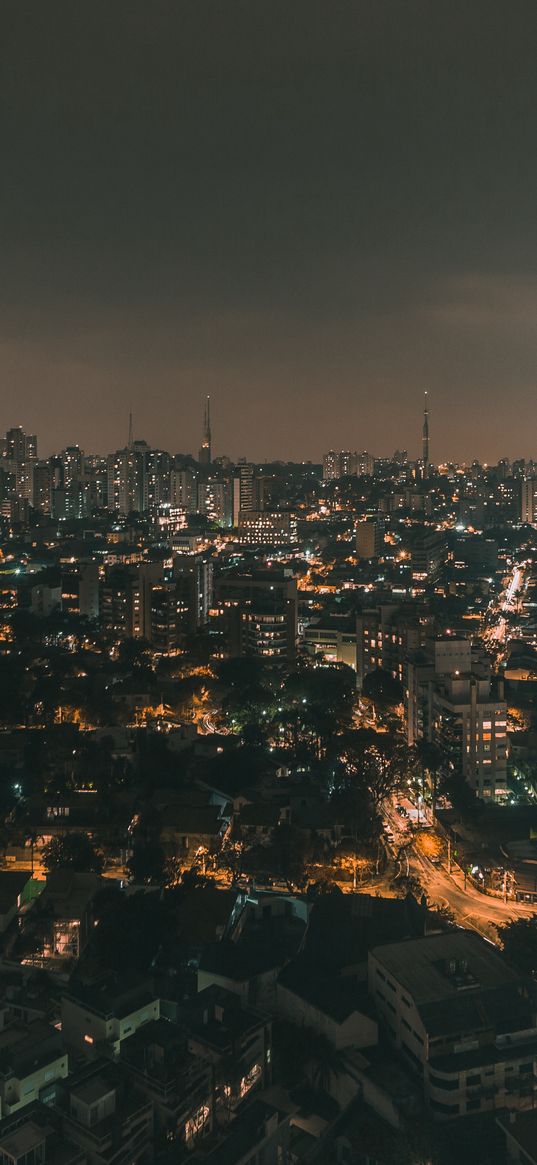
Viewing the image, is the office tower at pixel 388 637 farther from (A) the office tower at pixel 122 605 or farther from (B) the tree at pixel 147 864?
(B) the tree at pixel 147 864

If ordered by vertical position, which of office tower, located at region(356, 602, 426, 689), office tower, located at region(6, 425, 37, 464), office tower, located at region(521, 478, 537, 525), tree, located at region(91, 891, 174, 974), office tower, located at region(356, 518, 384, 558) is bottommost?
tree, located at region(91, 891, 174, 974)

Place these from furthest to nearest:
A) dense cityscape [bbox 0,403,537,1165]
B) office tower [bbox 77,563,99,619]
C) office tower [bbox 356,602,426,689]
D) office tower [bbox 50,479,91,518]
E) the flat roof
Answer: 1. office tower [bbox 50,479,91,518]
2. office tower [bbox 77,563,99,619]
3. office tower [bbox 356,602,426,689]
4. the flat roof
5. dense cityscape [bbox 0,403,537,1165]

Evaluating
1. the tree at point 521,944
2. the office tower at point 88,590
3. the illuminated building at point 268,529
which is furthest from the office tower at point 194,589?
the tree at point 521,944

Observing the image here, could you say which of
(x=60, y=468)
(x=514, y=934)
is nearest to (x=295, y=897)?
(x=514, y=934)

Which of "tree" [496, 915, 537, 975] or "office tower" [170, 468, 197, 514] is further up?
"office tower" [170, 468, 197, 514]

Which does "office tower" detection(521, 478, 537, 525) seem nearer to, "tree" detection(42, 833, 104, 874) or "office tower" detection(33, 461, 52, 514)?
"office tower" detection(33, 461, 52, 514)

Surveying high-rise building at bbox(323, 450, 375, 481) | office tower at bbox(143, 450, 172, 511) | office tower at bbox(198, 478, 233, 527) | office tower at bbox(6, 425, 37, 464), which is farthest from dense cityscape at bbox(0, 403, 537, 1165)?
high-rise building at bbox(323, 450, 375, 481)
